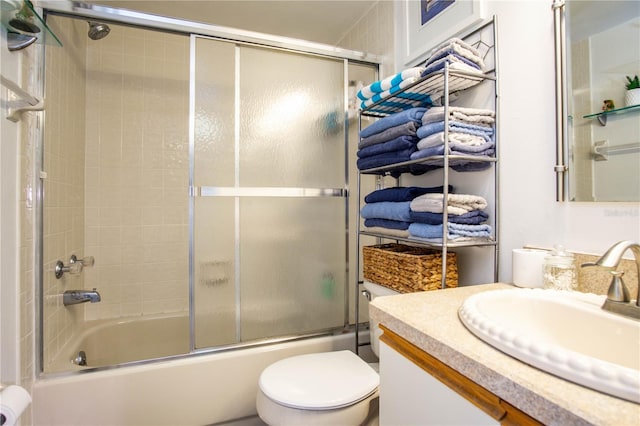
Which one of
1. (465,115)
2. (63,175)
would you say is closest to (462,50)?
(465,115)

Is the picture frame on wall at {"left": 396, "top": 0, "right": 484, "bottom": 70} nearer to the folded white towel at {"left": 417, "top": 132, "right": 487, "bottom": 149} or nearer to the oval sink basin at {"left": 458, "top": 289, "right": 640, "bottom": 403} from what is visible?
the folded white towel at {"left": 417, "top": 132, "right": 487, "bottom": 149}

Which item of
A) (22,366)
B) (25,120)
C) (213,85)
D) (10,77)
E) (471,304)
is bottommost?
(22,366)

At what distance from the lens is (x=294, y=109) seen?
1.65m

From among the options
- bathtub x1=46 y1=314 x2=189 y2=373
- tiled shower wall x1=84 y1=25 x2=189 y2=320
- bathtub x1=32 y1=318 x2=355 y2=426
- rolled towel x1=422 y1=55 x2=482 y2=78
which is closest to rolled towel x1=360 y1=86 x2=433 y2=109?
rolled towel x1=422 y1=55 x2=482 y2=78

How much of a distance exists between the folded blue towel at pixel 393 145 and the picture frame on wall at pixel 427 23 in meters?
0.52

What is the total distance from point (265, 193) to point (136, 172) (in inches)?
49.3

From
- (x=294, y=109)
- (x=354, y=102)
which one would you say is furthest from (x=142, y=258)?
(x=354, y=102)

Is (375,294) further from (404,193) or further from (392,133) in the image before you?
(392,133)

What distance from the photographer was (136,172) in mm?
2275

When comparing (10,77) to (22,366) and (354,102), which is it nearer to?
(22,366)

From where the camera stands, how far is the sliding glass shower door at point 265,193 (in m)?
1.52

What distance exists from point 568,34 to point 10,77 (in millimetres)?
1853

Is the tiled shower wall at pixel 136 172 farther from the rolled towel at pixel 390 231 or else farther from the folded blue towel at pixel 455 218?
the folded blue towel at pixel 455 218

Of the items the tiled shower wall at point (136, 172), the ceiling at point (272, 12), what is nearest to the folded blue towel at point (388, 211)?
the ceiling at point (272, 12)
